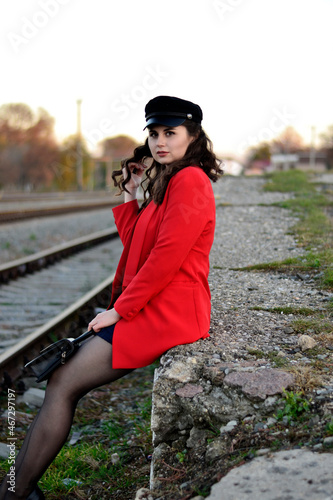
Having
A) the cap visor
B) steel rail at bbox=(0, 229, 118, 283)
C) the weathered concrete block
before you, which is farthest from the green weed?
steel rail at bbox=(0, 229, 118, 283)

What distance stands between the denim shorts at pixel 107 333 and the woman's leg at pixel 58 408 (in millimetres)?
22

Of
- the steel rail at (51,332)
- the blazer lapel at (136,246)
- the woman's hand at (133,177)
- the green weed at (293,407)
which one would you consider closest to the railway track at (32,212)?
the steel rail at (51,332)

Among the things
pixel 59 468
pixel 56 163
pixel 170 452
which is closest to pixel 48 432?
pixel 170 452

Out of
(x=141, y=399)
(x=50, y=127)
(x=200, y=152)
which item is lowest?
(x=141, y=399)

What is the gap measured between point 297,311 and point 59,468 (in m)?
1.72

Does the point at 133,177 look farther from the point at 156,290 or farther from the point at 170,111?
the point at 156,290

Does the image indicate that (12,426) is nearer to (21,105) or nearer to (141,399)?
(141,399)

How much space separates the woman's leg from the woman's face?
3.30ft

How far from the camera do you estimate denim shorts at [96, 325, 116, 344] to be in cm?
240

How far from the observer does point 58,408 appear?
7.55ft

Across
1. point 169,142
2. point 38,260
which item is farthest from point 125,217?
point 38,260

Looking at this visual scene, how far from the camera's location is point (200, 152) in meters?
2.71

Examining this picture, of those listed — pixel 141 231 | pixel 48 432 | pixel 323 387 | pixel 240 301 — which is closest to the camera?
pixel 323 387

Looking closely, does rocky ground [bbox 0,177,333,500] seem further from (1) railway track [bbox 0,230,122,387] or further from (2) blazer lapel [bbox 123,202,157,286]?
(1) railway track [bbox 0,230,122,387]
